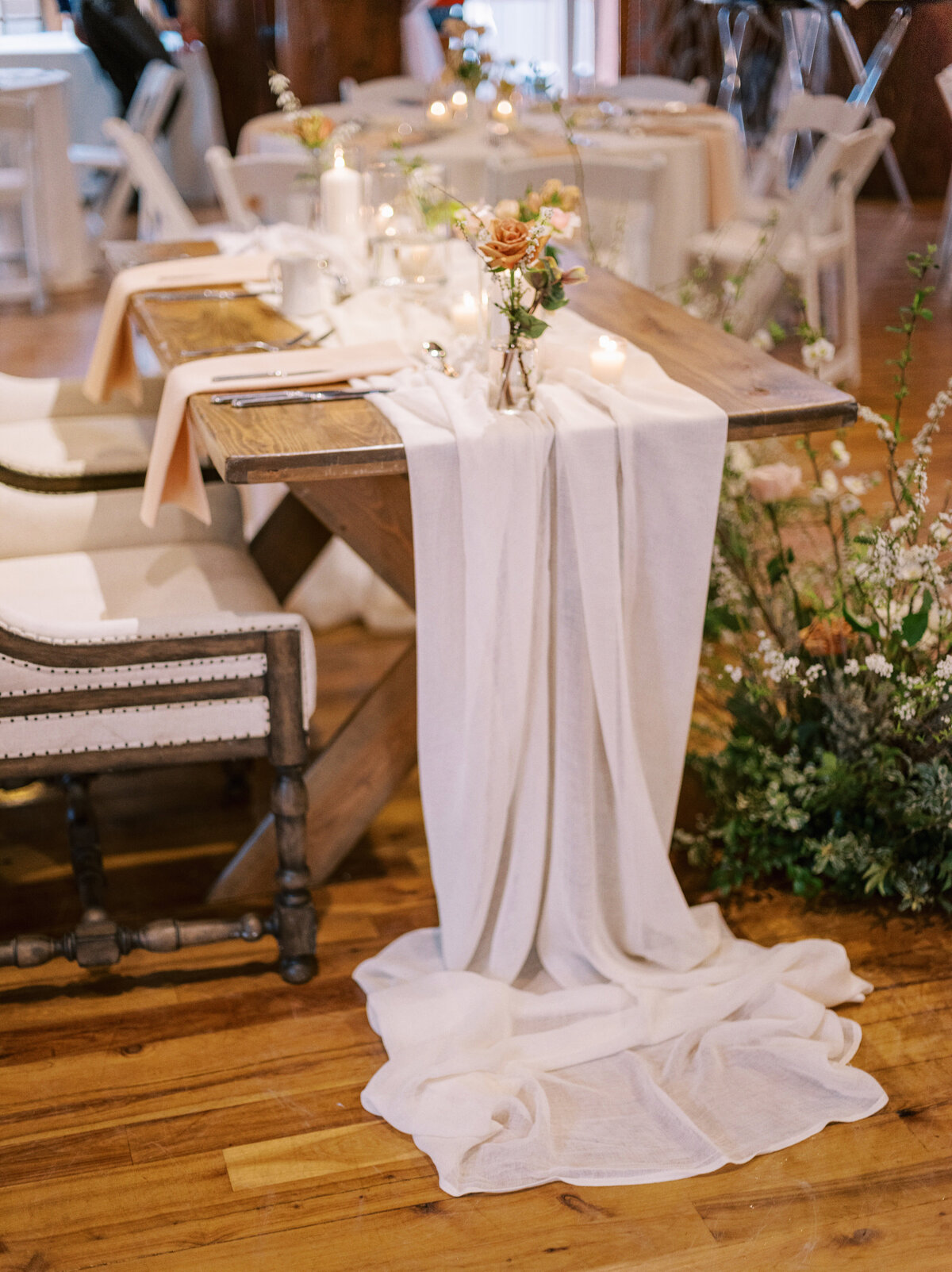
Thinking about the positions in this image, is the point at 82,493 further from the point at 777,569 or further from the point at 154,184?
the point at 154,184

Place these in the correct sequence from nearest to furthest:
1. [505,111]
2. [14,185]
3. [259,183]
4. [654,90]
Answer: [259,183]
[505,111]
[654,90]
[14,185]

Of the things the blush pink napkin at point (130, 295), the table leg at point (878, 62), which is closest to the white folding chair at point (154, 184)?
the blush pink napkin at point (130, 295)

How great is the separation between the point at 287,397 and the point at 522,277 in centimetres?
36

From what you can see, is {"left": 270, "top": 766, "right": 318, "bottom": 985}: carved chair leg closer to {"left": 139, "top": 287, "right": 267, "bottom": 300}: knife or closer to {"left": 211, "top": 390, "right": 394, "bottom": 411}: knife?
{"left": 211, "top": 390, "right": 394, "bottom": 411}: knife

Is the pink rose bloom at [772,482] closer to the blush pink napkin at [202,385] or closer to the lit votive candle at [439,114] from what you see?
the blush pink napkin at [202,385]

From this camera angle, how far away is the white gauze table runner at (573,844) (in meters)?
1.75

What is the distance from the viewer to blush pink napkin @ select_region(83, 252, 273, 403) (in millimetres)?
2490

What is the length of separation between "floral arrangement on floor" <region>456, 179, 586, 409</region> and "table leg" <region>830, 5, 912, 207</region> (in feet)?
19.5

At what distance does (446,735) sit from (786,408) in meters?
0.65

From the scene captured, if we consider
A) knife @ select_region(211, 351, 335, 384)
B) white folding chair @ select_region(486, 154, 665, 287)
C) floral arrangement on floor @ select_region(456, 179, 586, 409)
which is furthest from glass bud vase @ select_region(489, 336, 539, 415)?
white folding chair @ select_region(486, 154, 665, 287)

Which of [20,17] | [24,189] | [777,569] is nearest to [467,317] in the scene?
[777,569]

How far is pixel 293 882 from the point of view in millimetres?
1968

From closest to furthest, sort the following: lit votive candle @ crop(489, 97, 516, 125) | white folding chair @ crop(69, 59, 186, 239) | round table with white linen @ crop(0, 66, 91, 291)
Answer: lit votive candle @ crop(489, 97, 516, 125) → white folding chair @ crop(69, 59, 186, 239) → round table with white linen @ crop(0, 66, 91, 291)

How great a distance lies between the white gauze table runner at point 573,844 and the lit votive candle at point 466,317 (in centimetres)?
21
